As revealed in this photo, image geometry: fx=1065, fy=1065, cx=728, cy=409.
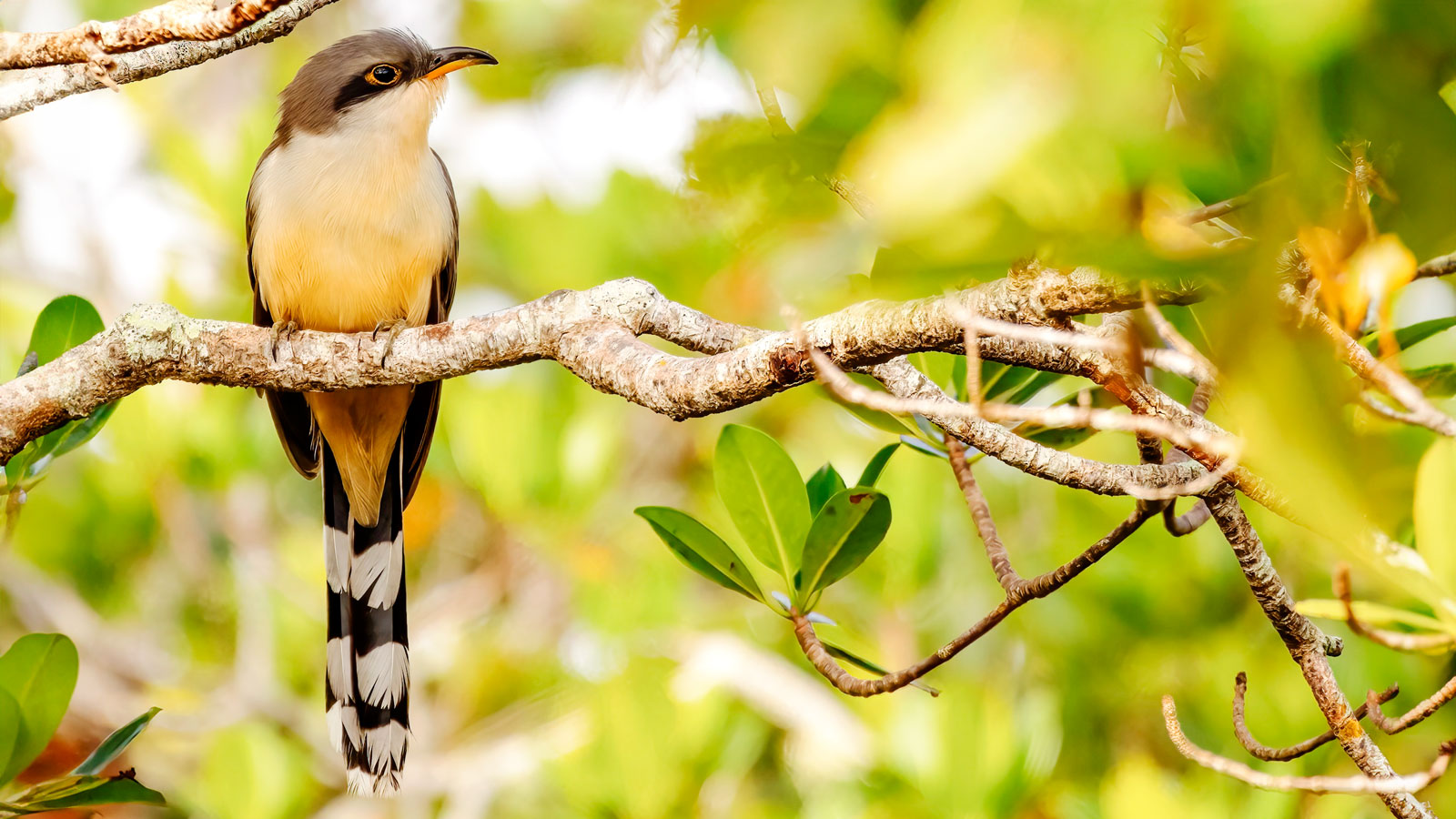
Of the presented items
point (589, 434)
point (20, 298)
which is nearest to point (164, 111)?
point (20, 298)

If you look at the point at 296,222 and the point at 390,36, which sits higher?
the point at 390,36

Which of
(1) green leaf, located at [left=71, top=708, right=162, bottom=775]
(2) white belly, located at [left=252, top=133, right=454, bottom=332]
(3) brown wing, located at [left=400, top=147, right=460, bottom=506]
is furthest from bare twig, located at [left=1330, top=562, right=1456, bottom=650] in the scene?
(3) brown wing, located at [left=400, top=147, right=460, bottom=506]

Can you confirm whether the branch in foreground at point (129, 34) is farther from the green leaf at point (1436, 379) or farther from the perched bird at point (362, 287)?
the green leaf at point (1436, 379)

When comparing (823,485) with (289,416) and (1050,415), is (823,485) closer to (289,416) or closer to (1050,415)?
(1050,415)

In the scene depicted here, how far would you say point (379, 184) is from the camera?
3.33 metres

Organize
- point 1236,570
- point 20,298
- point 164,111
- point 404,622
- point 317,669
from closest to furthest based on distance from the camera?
1. point 1236,570
2. point 404,622
3. point 317,669
4. point 20,298
5. point 164,111

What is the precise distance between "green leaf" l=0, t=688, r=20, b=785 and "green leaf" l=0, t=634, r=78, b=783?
1 centimetres

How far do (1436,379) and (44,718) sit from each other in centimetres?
264

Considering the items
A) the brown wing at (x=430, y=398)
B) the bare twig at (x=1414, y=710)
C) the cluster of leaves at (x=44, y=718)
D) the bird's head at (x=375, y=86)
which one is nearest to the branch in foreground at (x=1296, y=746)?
the bare twig at (x=1414, y=710)

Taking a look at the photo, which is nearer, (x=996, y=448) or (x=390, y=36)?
(x=996, y=448)

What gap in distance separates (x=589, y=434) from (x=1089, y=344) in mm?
2892

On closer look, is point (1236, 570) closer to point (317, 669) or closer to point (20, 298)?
point (317, 669)

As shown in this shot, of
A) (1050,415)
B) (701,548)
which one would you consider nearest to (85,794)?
(701,548)

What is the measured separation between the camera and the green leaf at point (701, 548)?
190 cm
